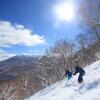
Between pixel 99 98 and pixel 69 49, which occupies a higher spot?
pixel 69 49

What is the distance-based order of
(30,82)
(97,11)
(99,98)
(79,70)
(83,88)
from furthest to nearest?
(30,82)
(97,11)
(79,70)
(83,88)
(99,98)

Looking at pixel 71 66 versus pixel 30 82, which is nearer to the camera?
pixel 71 66

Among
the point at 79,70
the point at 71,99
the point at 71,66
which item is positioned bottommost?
the point at 71,99

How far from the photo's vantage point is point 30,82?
7162cm

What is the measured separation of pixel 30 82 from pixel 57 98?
55158mm

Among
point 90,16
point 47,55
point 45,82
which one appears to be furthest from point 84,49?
point 90,16

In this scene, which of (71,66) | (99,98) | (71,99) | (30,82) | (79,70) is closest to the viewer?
(99,98)

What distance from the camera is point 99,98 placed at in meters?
12.5

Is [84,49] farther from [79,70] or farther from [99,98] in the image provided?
[99,98]

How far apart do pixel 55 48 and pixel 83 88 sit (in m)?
39.8

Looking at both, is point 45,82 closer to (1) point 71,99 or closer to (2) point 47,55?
(2) point 47,55

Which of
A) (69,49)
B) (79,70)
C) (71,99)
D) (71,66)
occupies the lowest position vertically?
(71,99)

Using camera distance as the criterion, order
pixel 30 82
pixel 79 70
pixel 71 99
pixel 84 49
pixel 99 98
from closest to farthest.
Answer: pixel 99 98 < pixel 71 99 < pixel 79 70 < pixel 84 49 < pixel 30 82

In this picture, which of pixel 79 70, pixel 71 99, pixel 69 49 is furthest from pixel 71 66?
pixel 71 99
